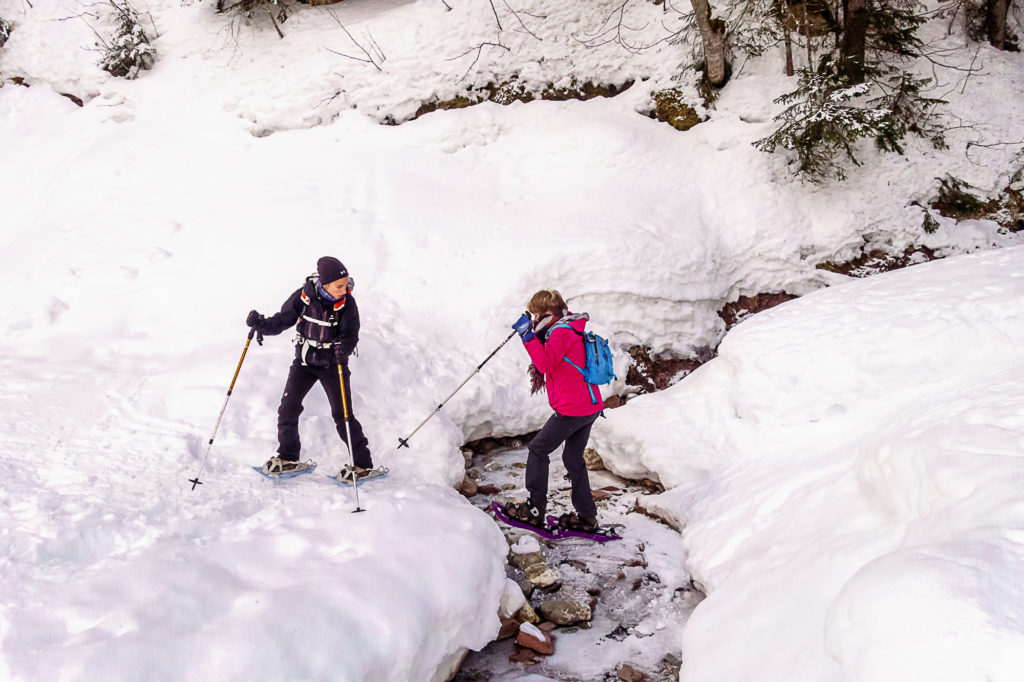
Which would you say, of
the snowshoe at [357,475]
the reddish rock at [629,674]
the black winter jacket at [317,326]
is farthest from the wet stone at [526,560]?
the black winter jacket at [317,326]

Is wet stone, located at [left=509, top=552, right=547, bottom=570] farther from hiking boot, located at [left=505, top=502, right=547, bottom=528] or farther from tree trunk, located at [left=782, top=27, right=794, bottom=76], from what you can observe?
tree trunk, located at [left=782, top=27, right=794, bottom=76]

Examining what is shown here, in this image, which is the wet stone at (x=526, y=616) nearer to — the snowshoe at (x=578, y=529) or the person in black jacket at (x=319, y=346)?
the snowshoe at (x=578, y=529)

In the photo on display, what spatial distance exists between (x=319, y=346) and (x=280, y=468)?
1019mm

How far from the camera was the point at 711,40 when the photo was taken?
10586 millimetres

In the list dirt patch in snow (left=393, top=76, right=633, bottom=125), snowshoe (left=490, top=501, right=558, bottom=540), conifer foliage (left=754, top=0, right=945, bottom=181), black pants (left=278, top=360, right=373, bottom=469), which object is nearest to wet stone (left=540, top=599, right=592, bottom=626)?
snowshoe (left=490, top=501, right=558, bottom=540)

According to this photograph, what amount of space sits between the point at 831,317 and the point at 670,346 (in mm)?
2482

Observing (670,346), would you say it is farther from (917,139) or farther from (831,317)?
(917,139)

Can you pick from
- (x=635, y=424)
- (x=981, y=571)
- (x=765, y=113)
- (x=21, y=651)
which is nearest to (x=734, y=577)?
(x=981, y=571)

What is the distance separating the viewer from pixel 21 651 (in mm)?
2779

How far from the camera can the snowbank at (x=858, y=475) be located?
2.39 metres

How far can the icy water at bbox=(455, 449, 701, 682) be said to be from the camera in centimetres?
412

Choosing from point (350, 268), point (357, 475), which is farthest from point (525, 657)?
point (350, 268)

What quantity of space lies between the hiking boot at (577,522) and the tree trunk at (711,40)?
8471mm

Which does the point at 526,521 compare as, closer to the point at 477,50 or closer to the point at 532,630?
the point at 532,630
